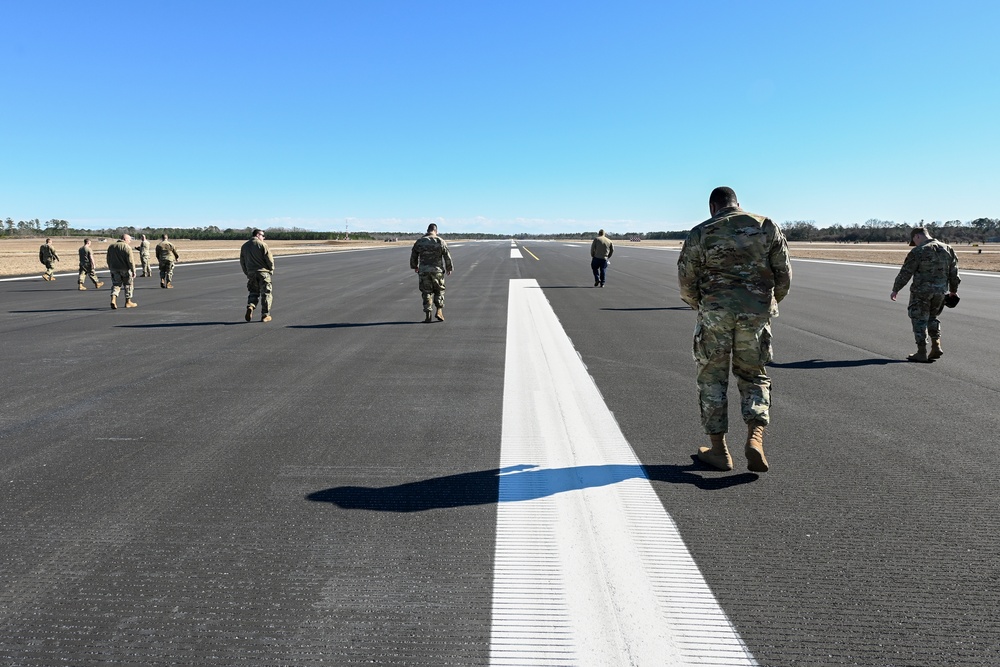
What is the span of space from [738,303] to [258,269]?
955cm

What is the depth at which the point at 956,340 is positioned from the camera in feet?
32.6

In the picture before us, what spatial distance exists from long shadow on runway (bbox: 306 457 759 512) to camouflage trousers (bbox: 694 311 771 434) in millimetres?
395

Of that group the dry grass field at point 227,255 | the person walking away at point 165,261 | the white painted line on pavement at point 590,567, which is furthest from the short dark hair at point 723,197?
the dry grass field at point 227,255

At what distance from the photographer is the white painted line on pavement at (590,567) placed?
7.75 ft

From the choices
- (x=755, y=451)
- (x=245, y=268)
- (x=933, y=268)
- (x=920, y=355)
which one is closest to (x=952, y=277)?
(x=933, y=268)

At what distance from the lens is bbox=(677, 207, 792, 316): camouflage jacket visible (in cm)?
418

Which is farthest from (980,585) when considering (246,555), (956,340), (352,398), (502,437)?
(956,340)

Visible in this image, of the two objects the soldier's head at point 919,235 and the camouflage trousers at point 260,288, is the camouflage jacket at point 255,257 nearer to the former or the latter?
the camouflage trousers at point 260,288

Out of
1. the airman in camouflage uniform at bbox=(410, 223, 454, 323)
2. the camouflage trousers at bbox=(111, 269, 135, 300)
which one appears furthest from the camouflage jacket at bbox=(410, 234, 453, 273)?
the camouflage trousers at bbox=(111, 269, 135, 300)

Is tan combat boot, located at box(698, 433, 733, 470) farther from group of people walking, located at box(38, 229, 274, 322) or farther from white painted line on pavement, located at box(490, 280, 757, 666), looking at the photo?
group of people walking, located at box(38, 229, 274, 322)

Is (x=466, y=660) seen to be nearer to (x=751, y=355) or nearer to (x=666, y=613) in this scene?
(x=666, y=613)

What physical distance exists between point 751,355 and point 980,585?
5.88 feet

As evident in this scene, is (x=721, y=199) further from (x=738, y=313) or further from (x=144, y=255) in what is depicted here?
(x=144, y=255)

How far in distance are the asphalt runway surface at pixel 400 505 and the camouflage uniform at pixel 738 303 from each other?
1.56 feet
